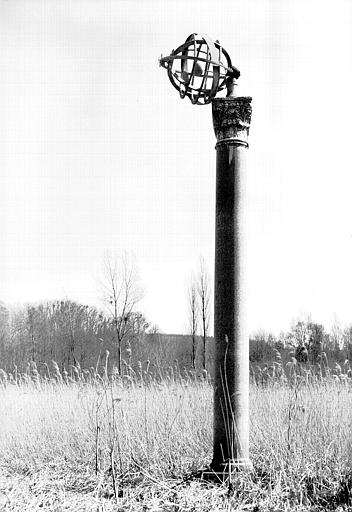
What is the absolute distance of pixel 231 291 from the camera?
4785 mm

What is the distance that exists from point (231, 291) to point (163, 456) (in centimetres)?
195

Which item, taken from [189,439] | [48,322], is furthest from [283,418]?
[48,322]

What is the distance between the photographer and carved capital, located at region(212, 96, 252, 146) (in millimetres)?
4914

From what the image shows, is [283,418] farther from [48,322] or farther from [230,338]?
[48,322]

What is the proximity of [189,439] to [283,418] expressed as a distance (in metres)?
1.20

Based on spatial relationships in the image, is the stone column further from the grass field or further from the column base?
the grass field

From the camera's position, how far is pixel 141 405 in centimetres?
712

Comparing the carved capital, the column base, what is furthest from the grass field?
the carved capital

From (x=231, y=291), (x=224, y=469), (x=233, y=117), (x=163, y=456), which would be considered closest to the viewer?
(x=224, y=469)

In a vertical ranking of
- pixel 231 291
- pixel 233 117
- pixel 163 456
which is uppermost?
pixel 233 117

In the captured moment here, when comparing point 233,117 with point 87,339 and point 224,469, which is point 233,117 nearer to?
point 224,469

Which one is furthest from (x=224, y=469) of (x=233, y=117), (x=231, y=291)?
(x=233, y=117)

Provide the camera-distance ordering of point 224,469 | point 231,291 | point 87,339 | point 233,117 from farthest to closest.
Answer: point 87,339
point 233,117
point 231,291
point 224,469

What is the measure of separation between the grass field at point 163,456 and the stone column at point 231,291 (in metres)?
0.33
